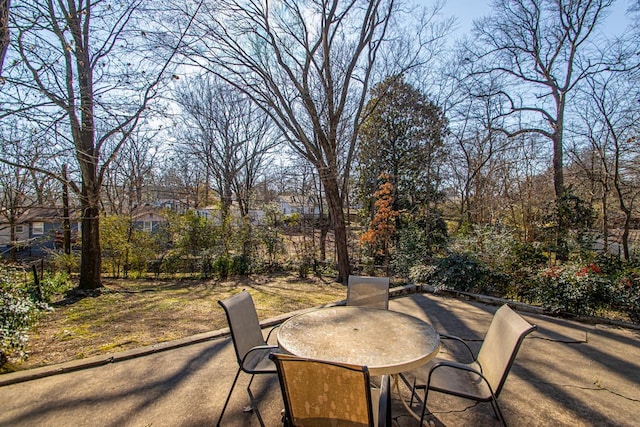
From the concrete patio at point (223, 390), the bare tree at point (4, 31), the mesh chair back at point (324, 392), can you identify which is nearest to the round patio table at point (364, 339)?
the mesh chair back at point (324, 392)

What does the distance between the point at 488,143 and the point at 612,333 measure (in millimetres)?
7496

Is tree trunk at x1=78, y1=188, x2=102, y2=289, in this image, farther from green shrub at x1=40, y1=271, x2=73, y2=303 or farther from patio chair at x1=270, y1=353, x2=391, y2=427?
patio chair at x1=270, y1=353, x2=391, y2=427

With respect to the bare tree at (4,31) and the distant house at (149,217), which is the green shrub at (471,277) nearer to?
the bare tree at (4,31)

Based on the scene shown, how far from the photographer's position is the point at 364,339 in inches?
79.2

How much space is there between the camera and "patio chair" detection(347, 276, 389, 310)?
10.3 ft

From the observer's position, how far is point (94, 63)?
4.13m

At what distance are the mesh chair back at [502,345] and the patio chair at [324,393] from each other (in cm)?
76

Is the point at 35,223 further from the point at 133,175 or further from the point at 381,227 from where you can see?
the point at 381,227

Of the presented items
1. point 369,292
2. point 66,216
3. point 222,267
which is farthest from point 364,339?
point 222,267

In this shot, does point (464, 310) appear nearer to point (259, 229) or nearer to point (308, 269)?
point (308, 269)

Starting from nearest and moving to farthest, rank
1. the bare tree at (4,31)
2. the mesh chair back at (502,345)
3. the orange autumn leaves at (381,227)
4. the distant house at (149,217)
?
the mesh chair back at (502,345) → the bare tree at (4,31) → the orange autumn leaves at (381,227) → the distant house at (149,217)

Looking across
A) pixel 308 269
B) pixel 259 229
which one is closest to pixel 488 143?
pixel 308 269

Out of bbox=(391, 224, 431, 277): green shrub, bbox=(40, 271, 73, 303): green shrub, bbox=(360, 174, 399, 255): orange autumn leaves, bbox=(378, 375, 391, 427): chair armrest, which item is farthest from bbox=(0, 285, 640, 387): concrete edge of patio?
bbox=(360, 174, 399, 255): orange autumn leaves

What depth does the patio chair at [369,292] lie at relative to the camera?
3.14 meters
